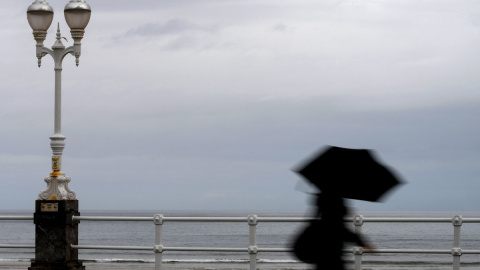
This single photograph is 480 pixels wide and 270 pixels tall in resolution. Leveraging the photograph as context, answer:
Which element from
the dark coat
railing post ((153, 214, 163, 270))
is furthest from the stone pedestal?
the dark coat

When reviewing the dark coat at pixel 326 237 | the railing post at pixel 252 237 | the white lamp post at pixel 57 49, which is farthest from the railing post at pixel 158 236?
the dark coat at pixel 326 237

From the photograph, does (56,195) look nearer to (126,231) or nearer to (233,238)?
(233,238)

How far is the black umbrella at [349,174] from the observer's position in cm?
461

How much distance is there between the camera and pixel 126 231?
80812 millimetres

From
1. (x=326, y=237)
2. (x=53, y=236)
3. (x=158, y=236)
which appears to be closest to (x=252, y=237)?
(x=158, y=236)

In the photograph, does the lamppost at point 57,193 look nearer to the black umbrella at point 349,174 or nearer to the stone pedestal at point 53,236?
the stone pedestal at point 53,236

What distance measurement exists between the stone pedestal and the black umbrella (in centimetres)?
1128

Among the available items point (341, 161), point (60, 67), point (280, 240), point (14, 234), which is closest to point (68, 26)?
point (60, 67)

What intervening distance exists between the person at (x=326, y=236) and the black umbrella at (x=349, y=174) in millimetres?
64

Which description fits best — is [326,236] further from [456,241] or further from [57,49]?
[57,49]

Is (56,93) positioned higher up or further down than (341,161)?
higher up

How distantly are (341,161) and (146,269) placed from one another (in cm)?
→ 1344

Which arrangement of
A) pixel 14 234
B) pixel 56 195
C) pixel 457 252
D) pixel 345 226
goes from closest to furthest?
pixel 345 226, pixel 457 252, pixel 56 195, pixel 14 234

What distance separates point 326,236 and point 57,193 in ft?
37.9
